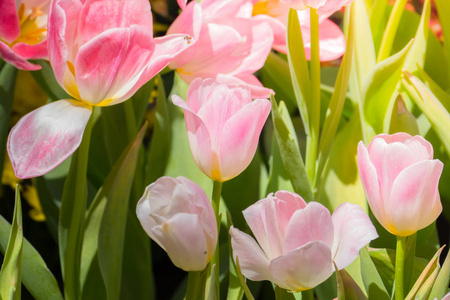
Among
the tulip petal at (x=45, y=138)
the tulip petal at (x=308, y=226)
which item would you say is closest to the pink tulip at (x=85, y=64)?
the tulip petal at (x=45, y=138)

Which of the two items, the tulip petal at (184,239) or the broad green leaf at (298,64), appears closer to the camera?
the tulip petal at (184,239)

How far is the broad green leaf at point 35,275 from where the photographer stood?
36 cm

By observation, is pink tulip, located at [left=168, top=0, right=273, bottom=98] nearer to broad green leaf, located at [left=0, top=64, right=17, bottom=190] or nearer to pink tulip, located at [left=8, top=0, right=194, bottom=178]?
pink tulip, located at [left=8, top=0, right=194, bottom=178]

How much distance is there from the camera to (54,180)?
1.56 ft

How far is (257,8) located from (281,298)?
23 centimetres

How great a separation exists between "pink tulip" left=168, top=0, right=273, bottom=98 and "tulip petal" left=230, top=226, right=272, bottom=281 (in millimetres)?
115

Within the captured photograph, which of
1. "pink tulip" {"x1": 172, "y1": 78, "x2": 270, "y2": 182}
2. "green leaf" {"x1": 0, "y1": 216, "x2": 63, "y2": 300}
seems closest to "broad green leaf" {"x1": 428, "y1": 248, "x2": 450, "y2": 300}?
"pink tulip" {"x1": 172, "y1": 78, "x2": 270, "y2": 182}

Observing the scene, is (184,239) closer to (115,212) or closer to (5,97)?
(115,212)

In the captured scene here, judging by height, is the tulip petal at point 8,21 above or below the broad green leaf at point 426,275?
above

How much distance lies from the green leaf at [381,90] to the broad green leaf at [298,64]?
44 mm

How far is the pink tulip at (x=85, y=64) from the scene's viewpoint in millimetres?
299

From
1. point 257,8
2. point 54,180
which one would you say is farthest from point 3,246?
point 257,8

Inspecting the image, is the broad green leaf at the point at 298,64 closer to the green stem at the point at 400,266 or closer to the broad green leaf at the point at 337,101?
the broad green leaf at the point at 337,101

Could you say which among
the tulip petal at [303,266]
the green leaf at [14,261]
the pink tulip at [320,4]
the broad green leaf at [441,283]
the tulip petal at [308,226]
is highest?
the pink tulip at [320,4]
